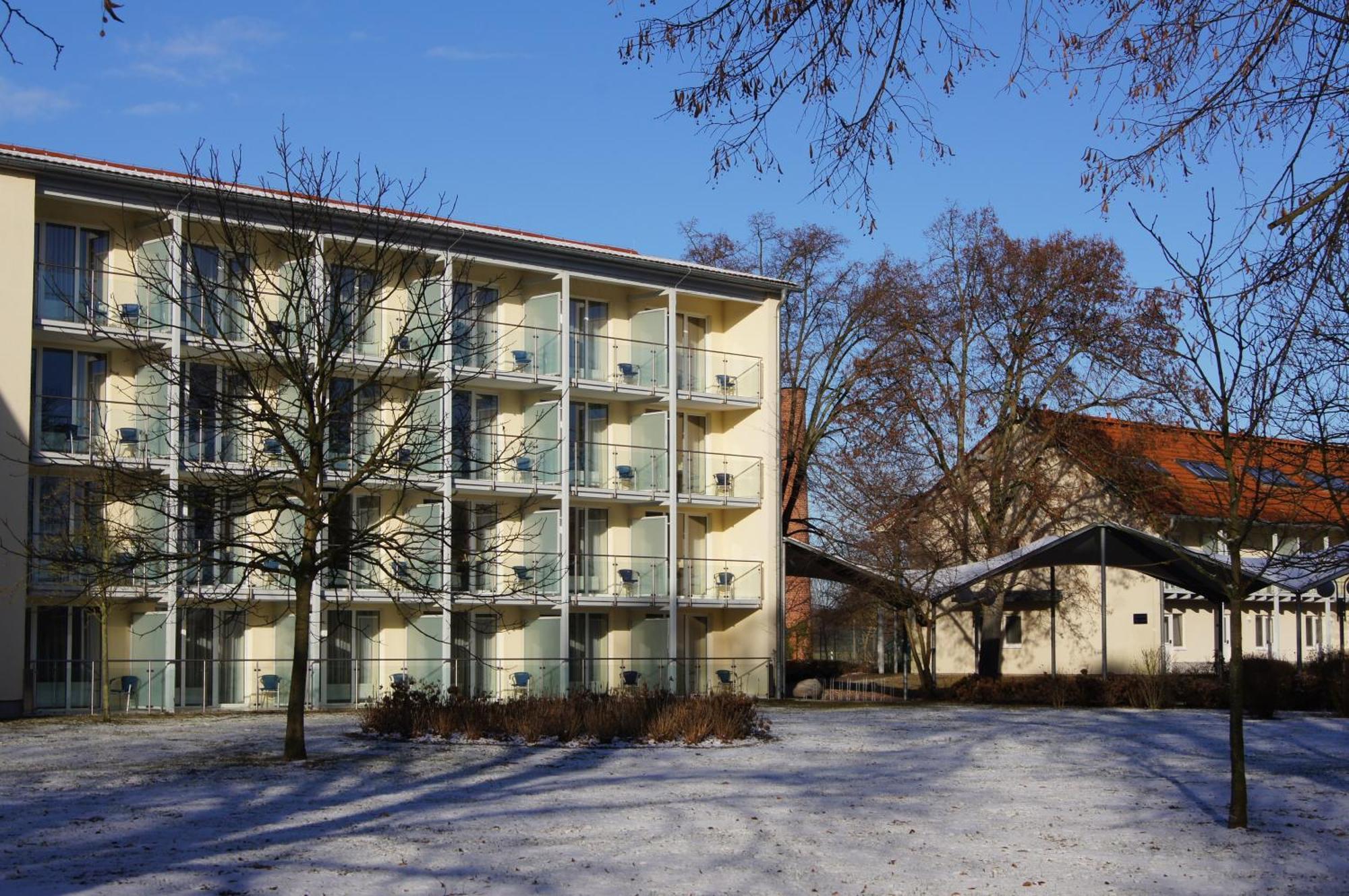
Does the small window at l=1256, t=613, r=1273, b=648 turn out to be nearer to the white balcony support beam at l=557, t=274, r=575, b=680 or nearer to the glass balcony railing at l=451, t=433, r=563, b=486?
the white balcony support beam at l=557, t=274, r=575, b=680

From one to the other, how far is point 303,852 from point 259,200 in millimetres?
18390

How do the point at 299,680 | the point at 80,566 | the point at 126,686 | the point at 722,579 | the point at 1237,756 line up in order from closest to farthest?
1. the point at 1237,756
2. the point at 299,680
3. the point at 80,566
4. the point at 126,686
5. the point at 722,579

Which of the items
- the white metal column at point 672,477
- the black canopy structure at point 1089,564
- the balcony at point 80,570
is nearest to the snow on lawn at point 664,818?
the balcony at point 80,570

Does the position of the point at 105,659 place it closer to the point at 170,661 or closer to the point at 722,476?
the point at 170,661

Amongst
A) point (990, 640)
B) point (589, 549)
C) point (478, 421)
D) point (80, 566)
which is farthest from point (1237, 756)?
point (990, 640)

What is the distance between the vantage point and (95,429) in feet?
102

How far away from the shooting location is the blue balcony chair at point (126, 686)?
100 ft

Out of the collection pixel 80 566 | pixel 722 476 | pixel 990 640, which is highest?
pixel 722 476

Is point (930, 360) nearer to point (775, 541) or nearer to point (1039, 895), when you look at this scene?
point (775, 541)

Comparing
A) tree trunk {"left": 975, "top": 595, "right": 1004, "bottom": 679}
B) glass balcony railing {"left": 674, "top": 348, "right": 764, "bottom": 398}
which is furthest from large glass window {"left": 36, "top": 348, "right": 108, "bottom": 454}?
tree trunk {"left": 975, "top": 595, "right": 1004, "bottom": 679}

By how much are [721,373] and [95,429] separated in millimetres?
15806

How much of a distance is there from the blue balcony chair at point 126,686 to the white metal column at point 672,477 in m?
12.5

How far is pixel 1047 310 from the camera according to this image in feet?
141

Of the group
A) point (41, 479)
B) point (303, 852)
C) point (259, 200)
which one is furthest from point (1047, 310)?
point (303, 852)
